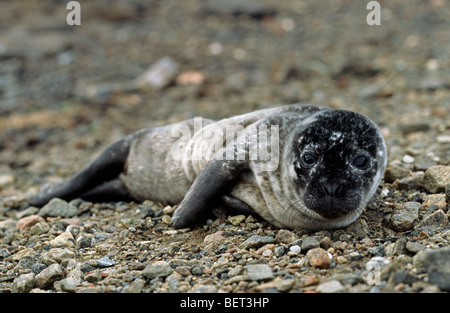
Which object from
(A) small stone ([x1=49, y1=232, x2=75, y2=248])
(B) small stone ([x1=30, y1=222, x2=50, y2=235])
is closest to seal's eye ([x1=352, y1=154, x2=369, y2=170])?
(A) small stone ([x1=49, y1=232, x2=75, y2=248])

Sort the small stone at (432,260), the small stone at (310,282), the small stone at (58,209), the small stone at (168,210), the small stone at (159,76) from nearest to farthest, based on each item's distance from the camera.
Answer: the small stone at (432,260) → the small stone at (310,282) → the small stone at (168,210) → the small stone at (58,209) → the small stone at (159,76)

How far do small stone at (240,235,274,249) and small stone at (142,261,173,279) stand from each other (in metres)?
0.55

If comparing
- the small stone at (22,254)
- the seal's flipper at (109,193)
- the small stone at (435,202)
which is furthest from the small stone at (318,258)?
the seal's flipper at (109,193)

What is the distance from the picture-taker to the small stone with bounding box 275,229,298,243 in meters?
3.65

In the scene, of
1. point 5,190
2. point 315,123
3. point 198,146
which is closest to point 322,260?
point 315,123

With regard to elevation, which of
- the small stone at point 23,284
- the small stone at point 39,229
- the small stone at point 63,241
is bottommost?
the small stone at point 23,284

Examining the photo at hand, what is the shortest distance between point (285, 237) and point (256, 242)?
0.21 m

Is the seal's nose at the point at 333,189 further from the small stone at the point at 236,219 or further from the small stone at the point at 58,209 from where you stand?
the small stone at the point at 58,209

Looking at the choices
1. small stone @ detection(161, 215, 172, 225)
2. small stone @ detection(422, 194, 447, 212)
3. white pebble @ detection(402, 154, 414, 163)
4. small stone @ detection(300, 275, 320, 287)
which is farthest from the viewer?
white pebble @ detection(402, 154, 414, 163)

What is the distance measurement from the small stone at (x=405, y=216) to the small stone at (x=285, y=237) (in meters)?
0.68

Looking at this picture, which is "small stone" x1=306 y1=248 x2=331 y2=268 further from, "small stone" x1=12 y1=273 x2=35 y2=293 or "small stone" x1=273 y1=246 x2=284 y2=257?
"small stone" x1=12 y1=273 x2=35 y2=293

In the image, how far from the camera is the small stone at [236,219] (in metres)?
4.04
